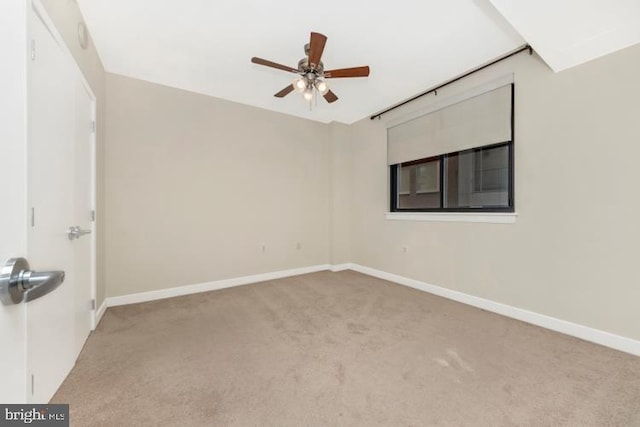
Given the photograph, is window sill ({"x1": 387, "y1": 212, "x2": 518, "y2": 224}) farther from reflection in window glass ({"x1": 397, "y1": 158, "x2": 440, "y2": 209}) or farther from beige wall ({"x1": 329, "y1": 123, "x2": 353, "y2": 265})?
beige wall ({"x1": 329, "y1": 123, "x2": 353, "y2": 265})

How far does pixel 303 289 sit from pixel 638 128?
3.47 metres

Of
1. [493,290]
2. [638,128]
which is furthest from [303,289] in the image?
[638,128]

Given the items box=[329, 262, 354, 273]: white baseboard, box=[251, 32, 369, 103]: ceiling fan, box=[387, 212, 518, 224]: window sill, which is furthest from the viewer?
box=[329, 262, 354, 273]: white baseboard

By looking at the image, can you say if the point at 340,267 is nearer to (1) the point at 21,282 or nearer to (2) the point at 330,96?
(2) the point at 330,96

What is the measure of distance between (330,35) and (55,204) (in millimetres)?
2391

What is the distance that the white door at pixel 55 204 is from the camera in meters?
1.28

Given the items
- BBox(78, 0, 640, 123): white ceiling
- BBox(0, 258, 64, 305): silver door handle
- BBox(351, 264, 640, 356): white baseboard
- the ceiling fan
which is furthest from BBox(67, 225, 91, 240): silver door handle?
BBox(351, 264, 640, 356): white baseboard

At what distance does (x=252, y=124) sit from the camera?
12.6ft

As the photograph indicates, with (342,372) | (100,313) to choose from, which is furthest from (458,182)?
(100,313)

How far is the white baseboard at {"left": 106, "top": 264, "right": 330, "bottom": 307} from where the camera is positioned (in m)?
2.94

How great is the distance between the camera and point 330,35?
90.7 inches

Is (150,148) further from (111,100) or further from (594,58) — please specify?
(594,58)

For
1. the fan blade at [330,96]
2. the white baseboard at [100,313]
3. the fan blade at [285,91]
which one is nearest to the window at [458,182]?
the fan blade at [330,96]

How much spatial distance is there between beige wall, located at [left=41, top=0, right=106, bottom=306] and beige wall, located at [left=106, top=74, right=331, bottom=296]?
179mm
